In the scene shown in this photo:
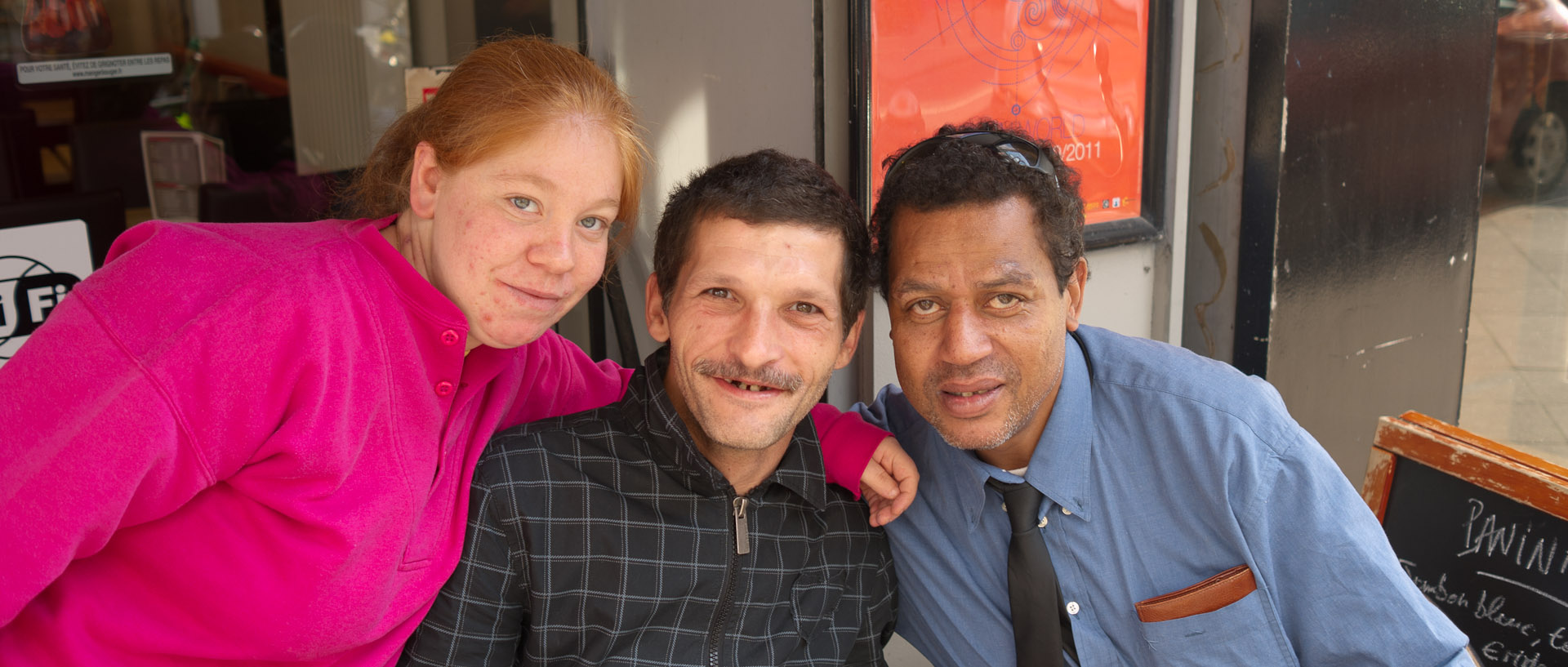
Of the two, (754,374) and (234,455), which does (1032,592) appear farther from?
(234,455)

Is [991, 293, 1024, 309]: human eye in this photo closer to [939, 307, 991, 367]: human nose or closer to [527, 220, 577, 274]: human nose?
[939, 307, 991, 367]: human nose

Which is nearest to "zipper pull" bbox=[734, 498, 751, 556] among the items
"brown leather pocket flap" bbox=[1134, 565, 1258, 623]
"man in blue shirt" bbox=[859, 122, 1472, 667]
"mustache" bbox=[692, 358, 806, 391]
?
"mustache" bbox=[692, 358, 806, 391]

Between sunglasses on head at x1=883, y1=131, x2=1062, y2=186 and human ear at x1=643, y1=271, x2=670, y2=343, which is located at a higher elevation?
sunglasses on head at x1=883, y1=131, x2=1062, y2=186

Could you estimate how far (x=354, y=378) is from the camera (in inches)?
63.1

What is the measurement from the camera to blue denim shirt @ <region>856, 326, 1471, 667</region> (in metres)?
1.80

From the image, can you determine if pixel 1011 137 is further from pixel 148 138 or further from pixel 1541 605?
pixel 148 138

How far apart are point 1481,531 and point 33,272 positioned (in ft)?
11.6

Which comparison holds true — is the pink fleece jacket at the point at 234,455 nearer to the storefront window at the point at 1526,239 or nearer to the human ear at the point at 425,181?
the human ear at the point at 425,181

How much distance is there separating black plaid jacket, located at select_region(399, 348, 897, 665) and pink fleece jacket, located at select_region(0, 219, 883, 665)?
0.08 m

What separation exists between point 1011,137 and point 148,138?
7.61ft

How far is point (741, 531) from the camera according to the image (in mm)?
1961

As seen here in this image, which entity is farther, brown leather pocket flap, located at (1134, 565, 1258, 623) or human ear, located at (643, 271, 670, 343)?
human ear, located at (643, 271, 670, 343)

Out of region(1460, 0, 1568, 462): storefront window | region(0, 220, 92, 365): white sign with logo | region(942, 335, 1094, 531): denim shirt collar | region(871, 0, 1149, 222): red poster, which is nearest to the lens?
region(942, 335, 1094, 531): denim shirt collar

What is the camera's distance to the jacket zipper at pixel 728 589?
6.35ft
